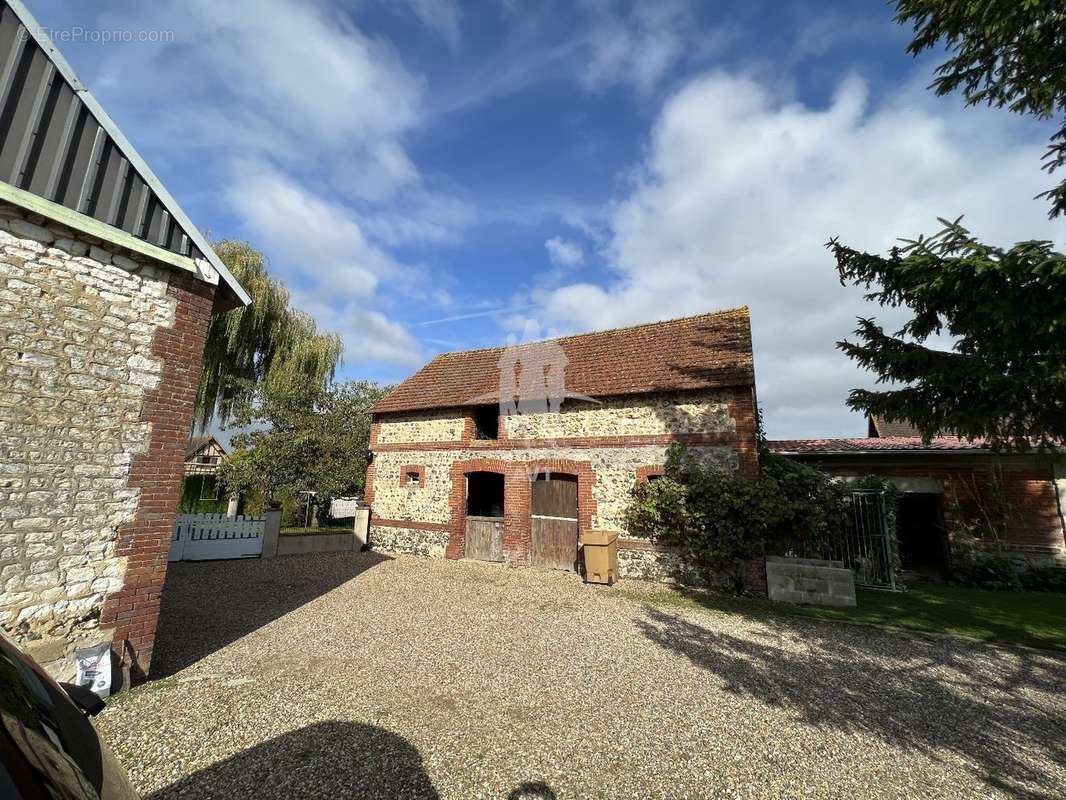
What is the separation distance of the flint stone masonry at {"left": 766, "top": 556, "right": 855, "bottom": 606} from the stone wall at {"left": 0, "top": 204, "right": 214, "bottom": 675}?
9777 millimetres

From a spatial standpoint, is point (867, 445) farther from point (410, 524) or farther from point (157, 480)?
point (157, 480)

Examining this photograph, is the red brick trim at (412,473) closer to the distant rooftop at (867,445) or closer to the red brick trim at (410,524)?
the red brick trim at (410,524)

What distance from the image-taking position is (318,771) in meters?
3.27

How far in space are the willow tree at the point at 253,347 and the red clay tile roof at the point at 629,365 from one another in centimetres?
430

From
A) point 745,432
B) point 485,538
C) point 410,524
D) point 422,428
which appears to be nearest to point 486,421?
point 422,428

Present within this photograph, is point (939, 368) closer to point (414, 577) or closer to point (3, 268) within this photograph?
point (414, 577)

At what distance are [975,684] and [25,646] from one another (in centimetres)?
972

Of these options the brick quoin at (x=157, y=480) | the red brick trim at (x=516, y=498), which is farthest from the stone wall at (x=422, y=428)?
the brick quoin at (x=157, y=480)

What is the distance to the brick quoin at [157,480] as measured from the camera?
14.9ft

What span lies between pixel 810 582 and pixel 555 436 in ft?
20.4

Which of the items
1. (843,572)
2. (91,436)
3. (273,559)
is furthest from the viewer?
(273,559)

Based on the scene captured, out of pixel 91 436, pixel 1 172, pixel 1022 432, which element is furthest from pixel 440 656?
pixel 1022 432

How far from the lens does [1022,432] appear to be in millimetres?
6145

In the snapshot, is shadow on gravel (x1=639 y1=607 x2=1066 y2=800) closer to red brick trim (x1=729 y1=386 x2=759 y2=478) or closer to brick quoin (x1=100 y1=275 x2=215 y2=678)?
red brick trim (x1=729 y1=386 x2=759 y2=478)
